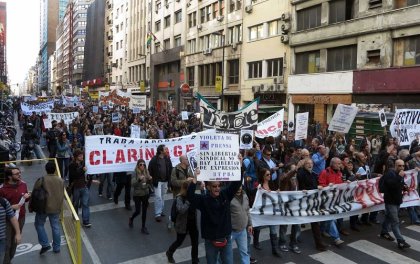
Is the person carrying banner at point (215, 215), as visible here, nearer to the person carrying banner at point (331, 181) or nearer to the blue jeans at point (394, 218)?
the person carrying banner at point (331, 181)

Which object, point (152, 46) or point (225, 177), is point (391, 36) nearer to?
point (225, 177)

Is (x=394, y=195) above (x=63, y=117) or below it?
below

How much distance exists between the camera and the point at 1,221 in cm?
579

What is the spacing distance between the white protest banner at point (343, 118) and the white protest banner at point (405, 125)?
138 centimetres

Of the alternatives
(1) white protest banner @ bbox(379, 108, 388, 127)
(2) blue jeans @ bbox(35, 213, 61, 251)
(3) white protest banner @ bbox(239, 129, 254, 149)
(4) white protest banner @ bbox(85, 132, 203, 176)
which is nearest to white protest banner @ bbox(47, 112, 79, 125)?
(4) white protest banner @ bbox(85, 132, 203, 176)

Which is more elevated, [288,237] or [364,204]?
[364,204]

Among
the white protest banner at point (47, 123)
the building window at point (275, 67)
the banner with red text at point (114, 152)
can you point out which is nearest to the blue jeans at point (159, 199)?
the banner with red text at point (114, 152)

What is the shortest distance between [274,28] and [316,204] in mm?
27865

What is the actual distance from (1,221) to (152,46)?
58.1 metres

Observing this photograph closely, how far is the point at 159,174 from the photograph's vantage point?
9.80 metres

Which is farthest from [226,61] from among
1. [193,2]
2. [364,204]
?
[364,204]

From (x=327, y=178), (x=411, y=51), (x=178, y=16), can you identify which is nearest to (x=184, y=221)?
(x=327, y=178)

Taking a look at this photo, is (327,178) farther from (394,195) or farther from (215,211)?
(215,211)

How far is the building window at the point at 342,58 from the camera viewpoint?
89.5ft
